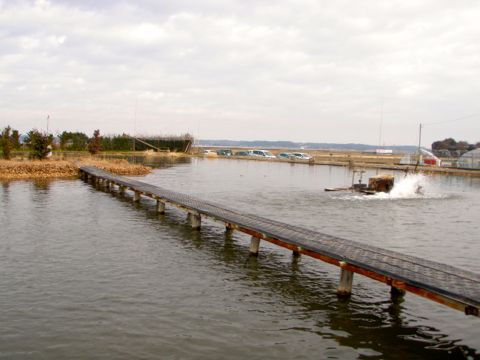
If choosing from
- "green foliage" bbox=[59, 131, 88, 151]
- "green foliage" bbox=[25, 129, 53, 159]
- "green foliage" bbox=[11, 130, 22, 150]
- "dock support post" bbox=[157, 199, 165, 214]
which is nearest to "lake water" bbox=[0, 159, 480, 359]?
"dock support post" bbox=[157, 199, 165, 214]

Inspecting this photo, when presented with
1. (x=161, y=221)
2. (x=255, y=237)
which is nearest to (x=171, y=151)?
(x=161, y=221)

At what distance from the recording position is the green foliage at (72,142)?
258ft

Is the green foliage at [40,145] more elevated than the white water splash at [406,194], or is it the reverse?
the green foliage at [40,145]

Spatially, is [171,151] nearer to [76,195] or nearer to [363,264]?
[76,195]

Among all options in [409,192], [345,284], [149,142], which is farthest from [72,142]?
[345,284]

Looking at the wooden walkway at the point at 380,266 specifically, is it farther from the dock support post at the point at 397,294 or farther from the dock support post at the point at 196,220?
the dock support post at the point at 196,220

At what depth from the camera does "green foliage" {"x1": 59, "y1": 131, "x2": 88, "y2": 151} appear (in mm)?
78675

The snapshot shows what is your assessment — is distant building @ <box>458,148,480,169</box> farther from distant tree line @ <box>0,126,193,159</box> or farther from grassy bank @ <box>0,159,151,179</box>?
distant tree line @ <box>0,126,193,159</box>

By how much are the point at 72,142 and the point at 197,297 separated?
3032 inches

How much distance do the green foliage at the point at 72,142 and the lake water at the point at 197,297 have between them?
58.2 meters

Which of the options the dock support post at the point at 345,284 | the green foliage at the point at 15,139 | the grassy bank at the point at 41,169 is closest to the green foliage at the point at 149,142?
the green foliage at the point at 15,139

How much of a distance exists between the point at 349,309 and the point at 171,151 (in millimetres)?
105003

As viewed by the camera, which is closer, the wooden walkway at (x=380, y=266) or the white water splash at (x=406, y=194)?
the wooden walkway at (x=380, y=266)

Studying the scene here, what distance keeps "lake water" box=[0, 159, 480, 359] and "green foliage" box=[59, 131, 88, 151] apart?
191ft
